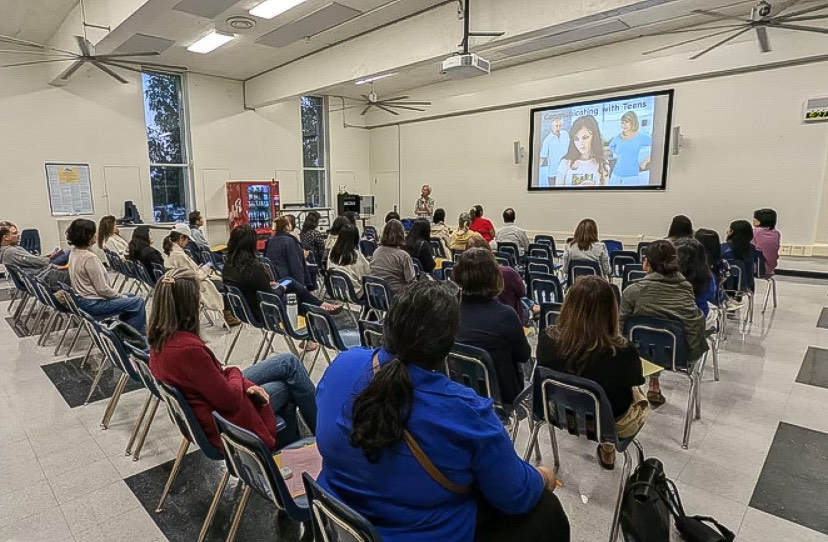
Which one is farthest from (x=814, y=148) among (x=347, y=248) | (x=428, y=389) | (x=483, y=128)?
(x=428, y=389)

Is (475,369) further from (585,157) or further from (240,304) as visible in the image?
(585,157)

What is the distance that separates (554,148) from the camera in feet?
32.5

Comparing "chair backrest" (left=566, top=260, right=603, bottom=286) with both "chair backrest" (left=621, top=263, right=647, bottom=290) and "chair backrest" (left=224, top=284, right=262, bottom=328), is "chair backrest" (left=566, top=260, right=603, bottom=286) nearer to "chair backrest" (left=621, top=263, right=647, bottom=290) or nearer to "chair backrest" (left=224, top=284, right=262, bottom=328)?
"chair backrest" (left=621, top=263, right=647, bottom=290)

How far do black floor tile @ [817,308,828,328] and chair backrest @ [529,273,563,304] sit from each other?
300cm

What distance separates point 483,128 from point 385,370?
35.4 ft

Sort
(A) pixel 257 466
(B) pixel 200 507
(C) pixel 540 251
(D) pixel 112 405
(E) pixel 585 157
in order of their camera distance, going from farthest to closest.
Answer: (E) pixel 585 157 < (C) pixel 540 251 < (D) pixel 112 405 < (B) pixel 200 507 < (A) pixel 257 466

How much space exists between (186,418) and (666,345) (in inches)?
99.4

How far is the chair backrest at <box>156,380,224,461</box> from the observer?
1870 mm

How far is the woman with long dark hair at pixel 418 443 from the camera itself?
3.48 ft

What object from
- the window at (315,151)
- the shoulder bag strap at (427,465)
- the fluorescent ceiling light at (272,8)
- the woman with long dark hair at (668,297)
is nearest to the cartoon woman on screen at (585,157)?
the fluorescent ceiling light at (272,8)

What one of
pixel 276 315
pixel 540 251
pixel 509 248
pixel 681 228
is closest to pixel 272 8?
pixel 509 248

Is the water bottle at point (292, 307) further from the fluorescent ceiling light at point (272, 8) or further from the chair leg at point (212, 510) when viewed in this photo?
the fluorescent ceiling light at point (272, 8)

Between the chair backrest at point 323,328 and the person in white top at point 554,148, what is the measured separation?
792 centimetres

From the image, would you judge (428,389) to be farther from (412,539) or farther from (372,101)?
(372,101)
